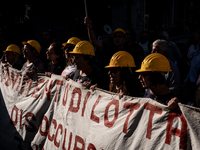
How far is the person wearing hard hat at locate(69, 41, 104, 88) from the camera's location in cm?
435

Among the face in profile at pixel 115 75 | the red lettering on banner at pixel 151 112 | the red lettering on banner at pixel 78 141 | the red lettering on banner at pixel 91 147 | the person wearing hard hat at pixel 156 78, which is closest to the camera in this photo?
the red lettering on banner at pixel 151 112

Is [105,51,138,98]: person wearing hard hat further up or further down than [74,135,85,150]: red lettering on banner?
further up

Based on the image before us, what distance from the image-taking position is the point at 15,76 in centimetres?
584

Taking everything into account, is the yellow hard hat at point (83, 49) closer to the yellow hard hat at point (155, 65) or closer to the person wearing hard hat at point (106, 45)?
the person wearing hard hat at point (106, 45)

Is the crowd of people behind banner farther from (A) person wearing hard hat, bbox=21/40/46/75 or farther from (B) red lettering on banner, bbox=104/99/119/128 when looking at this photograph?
(B) red lettering on banner, bbox=104/99/119/128

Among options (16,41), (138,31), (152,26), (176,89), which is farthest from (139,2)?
(176,89)

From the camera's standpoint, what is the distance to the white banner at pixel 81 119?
2.69 meters

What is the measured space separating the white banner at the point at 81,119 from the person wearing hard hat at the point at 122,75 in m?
0.32

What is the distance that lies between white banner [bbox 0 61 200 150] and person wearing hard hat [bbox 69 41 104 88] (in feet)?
0.82

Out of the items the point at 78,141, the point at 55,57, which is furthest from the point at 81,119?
the point at 55,57

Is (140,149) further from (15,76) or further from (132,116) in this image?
(15,76)

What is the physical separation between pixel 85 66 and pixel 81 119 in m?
0.98

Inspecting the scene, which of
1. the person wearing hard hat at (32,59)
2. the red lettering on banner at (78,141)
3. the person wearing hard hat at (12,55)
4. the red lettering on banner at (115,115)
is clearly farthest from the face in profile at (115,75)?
the person wearing hard hat at (12,55)

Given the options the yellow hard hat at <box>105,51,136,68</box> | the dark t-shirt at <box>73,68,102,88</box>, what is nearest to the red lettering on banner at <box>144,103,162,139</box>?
the yellow hard hat at <box>105,51,136,68</box>
